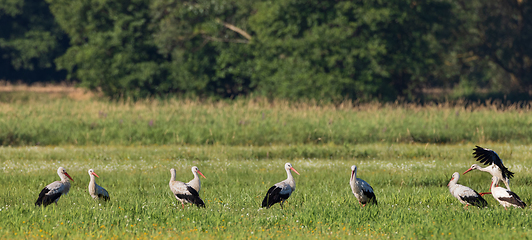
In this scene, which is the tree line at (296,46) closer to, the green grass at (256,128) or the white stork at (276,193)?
the green grass at (256,128)

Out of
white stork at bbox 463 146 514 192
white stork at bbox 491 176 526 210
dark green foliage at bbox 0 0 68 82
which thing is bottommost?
dark green foliage at bbox 0 0 68 82

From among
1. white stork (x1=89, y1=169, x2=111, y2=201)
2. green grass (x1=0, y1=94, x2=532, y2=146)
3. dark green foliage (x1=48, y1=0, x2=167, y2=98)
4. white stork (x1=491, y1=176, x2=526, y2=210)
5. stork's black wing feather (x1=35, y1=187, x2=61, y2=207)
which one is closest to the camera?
white stork (x1=491, y1=176, x2=526, y2=210)

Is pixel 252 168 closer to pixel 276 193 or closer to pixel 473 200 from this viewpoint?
pixel 276 193

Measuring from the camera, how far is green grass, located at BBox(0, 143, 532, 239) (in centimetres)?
905

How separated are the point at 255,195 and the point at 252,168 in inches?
183

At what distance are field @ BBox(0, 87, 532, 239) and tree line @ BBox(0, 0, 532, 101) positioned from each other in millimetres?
7534

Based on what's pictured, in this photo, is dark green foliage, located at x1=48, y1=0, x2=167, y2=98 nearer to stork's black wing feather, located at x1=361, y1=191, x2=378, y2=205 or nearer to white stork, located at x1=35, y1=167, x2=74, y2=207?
white stork, located at x1=35, y1=167, x2=74, y2=207

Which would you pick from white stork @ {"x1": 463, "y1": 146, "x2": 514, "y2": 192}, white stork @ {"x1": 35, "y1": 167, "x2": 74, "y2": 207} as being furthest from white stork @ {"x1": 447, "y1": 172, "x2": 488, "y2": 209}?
white stork @ {"x1": 35, "y1": 167, "x2": 74, "y2": 207}

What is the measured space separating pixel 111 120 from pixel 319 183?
14097 millimetres

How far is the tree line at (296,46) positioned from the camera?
3678cm

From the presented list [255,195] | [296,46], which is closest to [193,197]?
[255,195]

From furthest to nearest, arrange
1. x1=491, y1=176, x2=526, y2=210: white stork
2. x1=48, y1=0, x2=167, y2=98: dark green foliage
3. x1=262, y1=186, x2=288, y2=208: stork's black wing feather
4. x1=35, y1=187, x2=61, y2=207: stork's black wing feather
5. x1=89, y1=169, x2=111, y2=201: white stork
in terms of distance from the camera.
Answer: x1=48, y1=0, x2=167, y2=98: dark green foliage
x1=89, y1=169, x2=111, y2=201: white stork
x1=35, y1=187, x2=61, y2=207: stork's black wing feather
x1=262, y1=186, x2=288, y2=208: stork's black wing feather
x1=491, y1=176, x2=526, y2=210: white stork

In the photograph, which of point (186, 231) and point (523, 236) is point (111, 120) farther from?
point (523, 236)

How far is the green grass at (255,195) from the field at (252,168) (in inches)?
1.6
